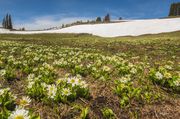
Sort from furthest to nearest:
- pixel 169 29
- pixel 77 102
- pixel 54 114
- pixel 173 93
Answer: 1. pixel 169 29
2. pixel 173 93
3. pixel 77 102
4. pixel 54 114

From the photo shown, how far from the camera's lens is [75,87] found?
4.69 metres

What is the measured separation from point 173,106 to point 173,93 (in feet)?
2.04

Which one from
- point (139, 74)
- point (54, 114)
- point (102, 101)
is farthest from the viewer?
point (139, 74)

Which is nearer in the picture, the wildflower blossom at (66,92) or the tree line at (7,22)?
the wildflower blossom at (66,92)

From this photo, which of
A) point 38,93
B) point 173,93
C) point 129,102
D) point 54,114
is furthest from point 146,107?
point 38,93

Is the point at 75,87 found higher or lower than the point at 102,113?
higher

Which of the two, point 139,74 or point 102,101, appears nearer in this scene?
point 102,101

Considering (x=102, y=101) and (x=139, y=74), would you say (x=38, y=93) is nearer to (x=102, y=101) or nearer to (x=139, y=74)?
(x=102, y=101)

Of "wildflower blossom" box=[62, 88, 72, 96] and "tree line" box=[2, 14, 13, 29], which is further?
"tree line" box=[2, 14, 13, 29]

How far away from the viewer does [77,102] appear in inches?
181

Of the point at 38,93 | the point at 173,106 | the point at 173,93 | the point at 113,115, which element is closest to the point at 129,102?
the point at 113,115

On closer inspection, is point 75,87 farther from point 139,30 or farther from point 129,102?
point 139,30

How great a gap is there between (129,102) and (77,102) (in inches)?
42.7

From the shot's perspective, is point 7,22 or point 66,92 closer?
point 66,92
